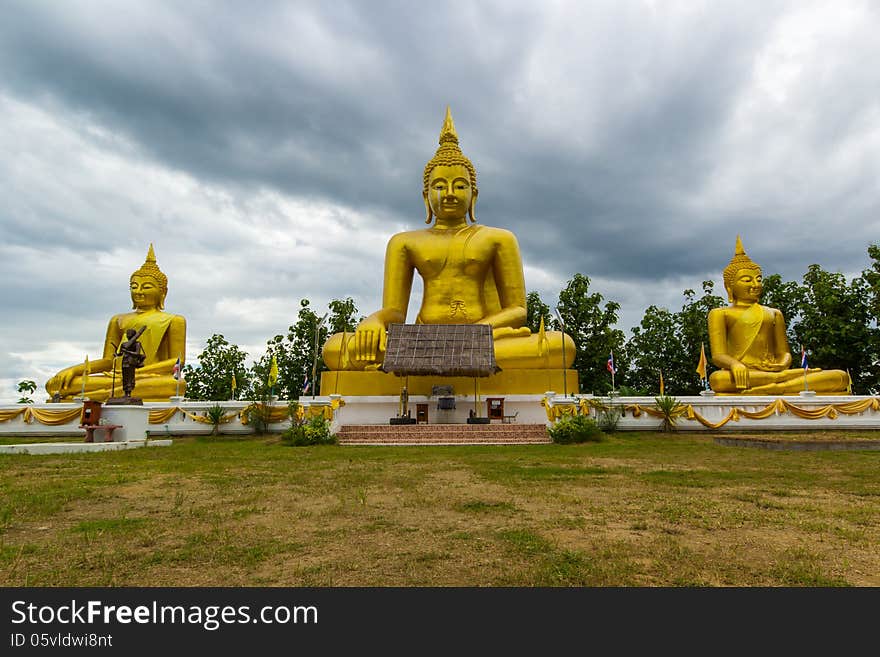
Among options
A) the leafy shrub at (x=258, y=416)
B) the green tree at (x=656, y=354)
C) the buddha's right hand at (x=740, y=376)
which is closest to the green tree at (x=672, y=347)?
the green tree at (x=656, y=354)

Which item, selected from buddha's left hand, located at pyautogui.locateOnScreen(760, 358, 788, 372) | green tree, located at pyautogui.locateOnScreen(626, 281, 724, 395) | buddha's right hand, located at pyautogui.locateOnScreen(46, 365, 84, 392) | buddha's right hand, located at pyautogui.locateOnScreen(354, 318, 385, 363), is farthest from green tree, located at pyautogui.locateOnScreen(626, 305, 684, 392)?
buddha's right hand, located at pyautogui.locateOnScreen(46, 365, 84, 392)

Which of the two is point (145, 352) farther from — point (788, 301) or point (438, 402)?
point (788, 301)

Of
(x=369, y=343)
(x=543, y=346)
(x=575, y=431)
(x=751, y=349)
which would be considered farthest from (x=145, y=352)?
(x=751, y=349)

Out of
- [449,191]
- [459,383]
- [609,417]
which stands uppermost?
[449,191]

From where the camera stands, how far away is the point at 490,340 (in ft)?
53.4

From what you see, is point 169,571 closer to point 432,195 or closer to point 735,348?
point 432,195

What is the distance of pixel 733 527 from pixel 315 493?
13.4ft

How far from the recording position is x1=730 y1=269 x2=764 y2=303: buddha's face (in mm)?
20484

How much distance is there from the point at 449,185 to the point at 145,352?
12660mm

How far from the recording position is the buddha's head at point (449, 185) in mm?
19703

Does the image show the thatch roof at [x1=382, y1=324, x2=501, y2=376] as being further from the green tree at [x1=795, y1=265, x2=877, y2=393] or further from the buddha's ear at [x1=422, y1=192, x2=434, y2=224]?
the green tree at [x1=795, y1=265, x2=877, y2=393]

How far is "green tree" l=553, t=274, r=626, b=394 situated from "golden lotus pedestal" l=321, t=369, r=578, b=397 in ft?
40.1

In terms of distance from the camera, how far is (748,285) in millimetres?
20484
